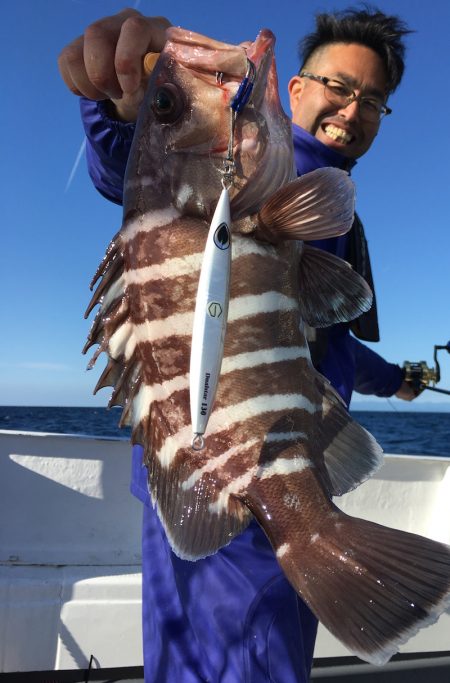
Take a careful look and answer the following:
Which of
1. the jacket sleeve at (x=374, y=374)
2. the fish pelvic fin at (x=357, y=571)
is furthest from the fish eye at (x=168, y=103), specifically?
the jacket sleeve at (x=374, y=374)

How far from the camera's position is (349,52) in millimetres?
2566

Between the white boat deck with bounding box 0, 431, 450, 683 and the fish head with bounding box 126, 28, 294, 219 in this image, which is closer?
the fish head with bounding box 126, 28, 294, 219

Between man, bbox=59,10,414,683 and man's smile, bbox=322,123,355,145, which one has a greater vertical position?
man's smile, bbox=322,123,355,145

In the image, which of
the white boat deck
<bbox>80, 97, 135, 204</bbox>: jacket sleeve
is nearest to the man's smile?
<bbox>80, 97, 135, 204</bbox>: jacket sleeve

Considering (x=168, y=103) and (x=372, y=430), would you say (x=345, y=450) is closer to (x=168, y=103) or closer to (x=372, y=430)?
(x=168, y=103)

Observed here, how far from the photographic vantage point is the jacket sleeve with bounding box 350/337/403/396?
132 inches

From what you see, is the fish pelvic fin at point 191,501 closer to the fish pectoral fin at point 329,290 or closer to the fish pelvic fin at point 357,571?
the fish pelvic fin at point 357,571

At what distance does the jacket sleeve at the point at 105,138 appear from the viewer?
1778 millimetres

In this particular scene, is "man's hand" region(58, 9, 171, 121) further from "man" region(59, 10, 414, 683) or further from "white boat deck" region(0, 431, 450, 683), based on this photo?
"white boat deck" region(0, 431, 450, 683)

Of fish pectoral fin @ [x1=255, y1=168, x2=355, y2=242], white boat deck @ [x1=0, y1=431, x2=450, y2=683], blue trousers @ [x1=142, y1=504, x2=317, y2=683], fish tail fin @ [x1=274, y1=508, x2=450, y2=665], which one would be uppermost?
fish pectoral fin @ [x1=255, y1=168, x2=355, y2=242]

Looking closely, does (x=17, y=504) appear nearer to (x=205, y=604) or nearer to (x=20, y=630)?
(x=20, y=630)

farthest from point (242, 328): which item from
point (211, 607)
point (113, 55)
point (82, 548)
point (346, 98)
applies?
point (82, 548)

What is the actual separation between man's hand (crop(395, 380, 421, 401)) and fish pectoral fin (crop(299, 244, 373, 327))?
2404 millimetres

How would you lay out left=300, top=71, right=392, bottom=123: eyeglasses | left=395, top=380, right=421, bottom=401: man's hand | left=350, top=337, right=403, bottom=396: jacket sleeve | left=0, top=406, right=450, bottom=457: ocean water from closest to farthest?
left=300, top=71, right=392, bottom=123: eyeglasses
left=350, top=337, right=403, bottom=396: jacket sleeve
left=395, top=380, right=421, bottom=401: man's hand
left=0, top=406, right=450, bottom=457: ocean water
